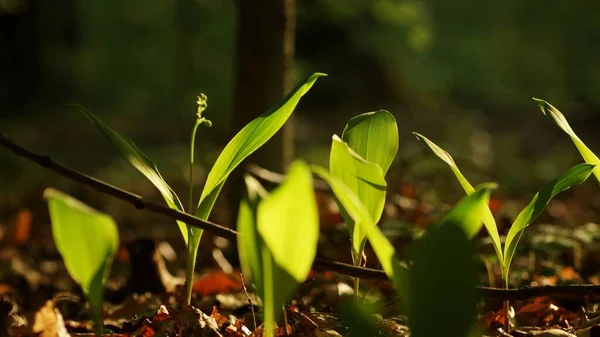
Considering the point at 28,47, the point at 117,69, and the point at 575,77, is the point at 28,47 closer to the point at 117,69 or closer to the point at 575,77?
the point at 117,69

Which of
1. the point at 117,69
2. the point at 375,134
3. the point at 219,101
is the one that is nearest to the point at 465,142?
the point at 219,101

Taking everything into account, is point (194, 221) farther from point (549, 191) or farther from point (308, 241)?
point (549, 191)

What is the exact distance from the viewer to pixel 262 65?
2.22 meters

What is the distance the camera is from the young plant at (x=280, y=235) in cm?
63

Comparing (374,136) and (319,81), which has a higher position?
(374,136)

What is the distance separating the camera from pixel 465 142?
736 centimetres

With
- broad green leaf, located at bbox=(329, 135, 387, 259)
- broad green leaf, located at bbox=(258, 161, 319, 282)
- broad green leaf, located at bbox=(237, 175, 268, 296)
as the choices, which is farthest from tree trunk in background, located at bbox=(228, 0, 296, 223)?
broad green leaf, located at bbox=(258, 161, 319, 282)

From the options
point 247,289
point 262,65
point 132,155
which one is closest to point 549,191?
point 132,155

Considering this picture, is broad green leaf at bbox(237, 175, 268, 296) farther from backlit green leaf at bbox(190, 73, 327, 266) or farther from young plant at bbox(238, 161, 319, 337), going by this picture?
backlit green leaf at bbox(190, 73, 327, 266)

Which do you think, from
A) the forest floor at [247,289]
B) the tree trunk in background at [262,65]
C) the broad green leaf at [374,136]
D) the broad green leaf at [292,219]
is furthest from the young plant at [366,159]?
the tree trunk in background at [262,65]

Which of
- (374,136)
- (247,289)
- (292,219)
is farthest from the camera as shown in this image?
(247,289)

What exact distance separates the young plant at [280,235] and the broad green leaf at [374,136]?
28cm

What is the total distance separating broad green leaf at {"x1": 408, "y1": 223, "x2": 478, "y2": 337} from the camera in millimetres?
652

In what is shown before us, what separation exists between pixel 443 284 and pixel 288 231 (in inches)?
5.6
